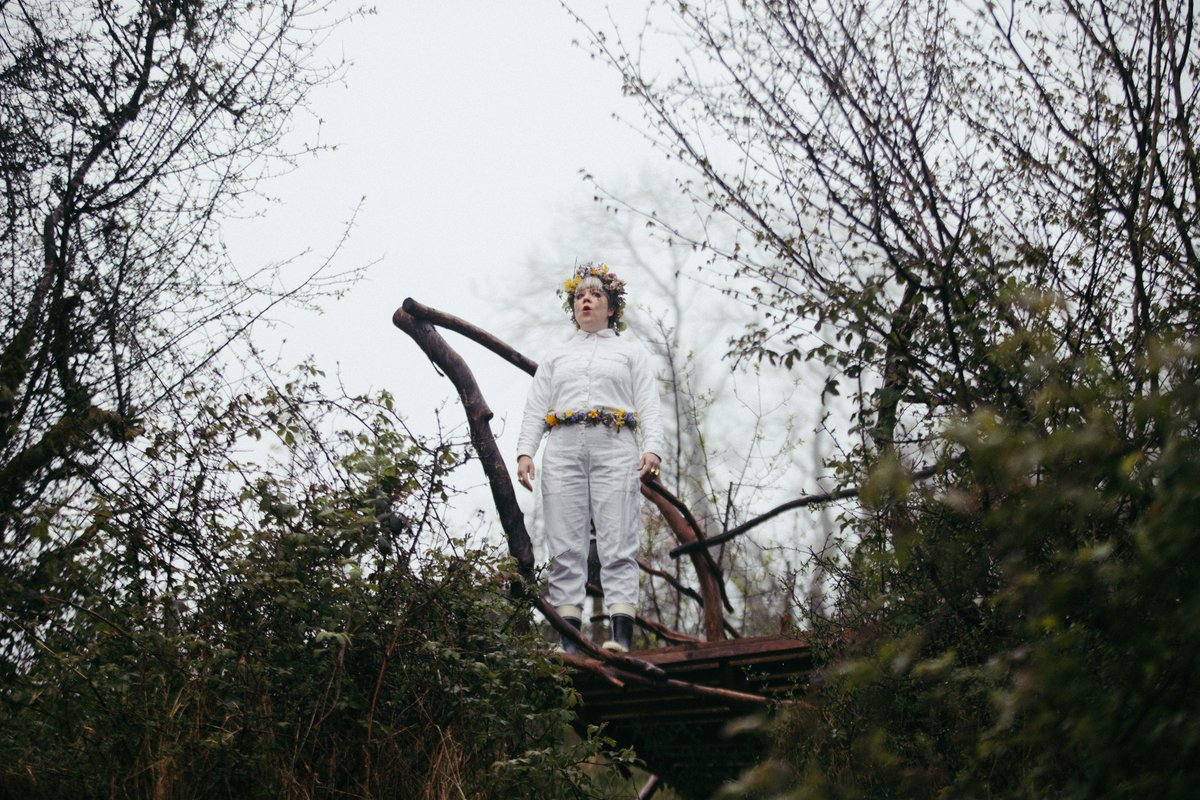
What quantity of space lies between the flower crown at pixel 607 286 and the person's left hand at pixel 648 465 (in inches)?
41.4

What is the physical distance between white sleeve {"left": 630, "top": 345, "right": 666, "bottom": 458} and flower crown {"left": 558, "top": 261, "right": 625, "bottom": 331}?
0.33 m

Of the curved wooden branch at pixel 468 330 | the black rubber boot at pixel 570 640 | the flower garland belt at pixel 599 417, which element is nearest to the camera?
the black rubber boot at pixel 570 640

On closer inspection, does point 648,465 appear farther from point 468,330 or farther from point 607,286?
point 607,286

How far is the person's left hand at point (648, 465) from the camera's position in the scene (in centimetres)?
593

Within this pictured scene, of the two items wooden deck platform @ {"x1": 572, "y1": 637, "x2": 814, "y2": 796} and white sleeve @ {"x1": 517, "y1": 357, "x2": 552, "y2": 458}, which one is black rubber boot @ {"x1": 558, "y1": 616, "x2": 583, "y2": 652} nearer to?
wooden deck platform @ {"x1": 572, "y1": 637, "x2": 814, "y2": 796}

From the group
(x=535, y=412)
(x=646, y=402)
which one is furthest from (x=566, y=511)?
(x=646, y=402)

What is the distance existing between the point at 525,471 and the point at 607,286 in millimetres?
1298

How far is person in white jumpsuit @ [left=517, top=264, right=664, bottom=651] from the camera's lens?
19.1 ft

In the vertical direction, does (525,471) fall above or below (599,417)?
below

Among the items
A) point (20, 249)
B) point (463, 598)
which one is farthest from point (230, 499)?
point (20, 249)

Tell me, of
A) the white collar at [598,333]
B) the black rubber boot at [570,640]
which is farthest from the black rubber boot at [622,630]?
the white collar at [598,333]

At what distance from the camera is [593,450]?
6.10 metres

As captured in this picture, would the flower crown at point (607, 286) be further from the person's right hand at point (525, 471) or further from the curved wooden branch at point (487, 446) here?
the curved wooden branch at point (487, 446)

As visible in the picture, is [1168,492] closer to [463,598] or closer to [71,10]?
[463,598]
